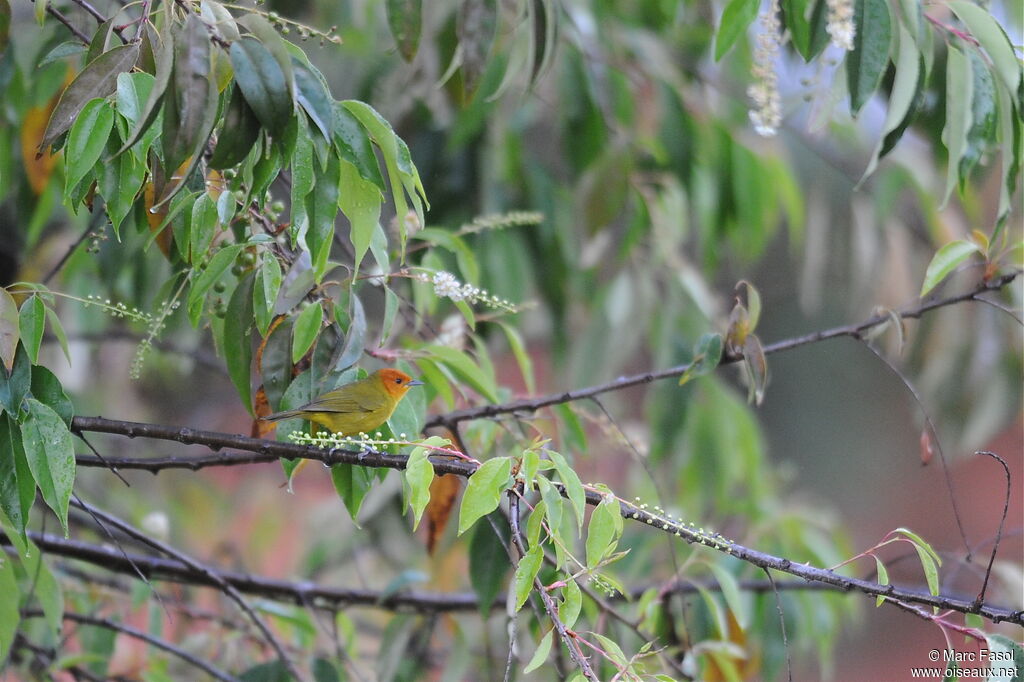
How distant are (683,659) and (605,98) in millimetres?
2466

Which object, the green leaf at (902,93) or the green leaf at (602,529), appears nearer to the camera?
the green leaf at (602,529)

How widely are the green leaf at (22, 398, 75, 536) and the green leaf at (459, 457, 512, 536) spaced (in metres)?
0.63

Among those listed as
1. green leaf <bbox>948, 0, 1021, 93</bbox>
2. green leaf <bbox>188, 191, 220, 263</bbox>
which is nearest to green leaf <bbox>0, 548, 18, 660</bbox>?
green leaf <bbox>188, 191, 220, 263</bbox>

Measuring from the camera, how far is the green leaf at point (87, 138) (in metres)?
1.44

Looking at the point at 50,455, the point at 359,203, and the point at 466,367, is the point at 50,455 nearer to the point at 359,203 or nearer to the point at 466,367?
the point at 359,203

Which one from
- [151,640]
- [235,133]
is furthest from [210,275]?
[151,640]

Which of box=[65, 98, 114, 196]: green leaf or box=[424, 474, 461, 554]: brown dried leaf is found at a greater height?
box=[65, 98, 114, 196]: green leaf

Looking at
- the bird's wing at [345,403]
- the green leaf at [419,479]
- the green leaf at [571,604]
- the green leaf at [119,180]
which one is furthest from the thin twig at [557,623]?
the green leaf at [119,180]

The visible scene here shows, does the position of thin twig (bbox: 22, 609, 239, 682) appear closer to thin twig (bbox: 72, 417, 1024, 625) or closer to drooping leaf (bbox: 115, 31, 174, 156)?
thin twig (bbox: 72, 417, 1024, 625)

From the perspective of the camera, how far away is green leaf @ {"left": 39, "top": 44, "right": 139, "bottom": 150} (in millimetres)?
1485

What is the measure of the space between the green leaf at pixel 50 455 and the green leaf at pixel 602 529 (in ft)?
2.68

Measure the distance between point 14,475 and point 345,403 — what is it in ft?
2.07

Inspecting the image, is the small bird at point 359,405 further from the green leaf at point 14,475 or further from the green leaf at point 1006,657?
the green leaf at point 1006,657

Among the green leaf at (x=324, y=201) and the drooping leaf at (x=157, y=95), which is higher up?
the drooping leaf at (x=157, y=95)
